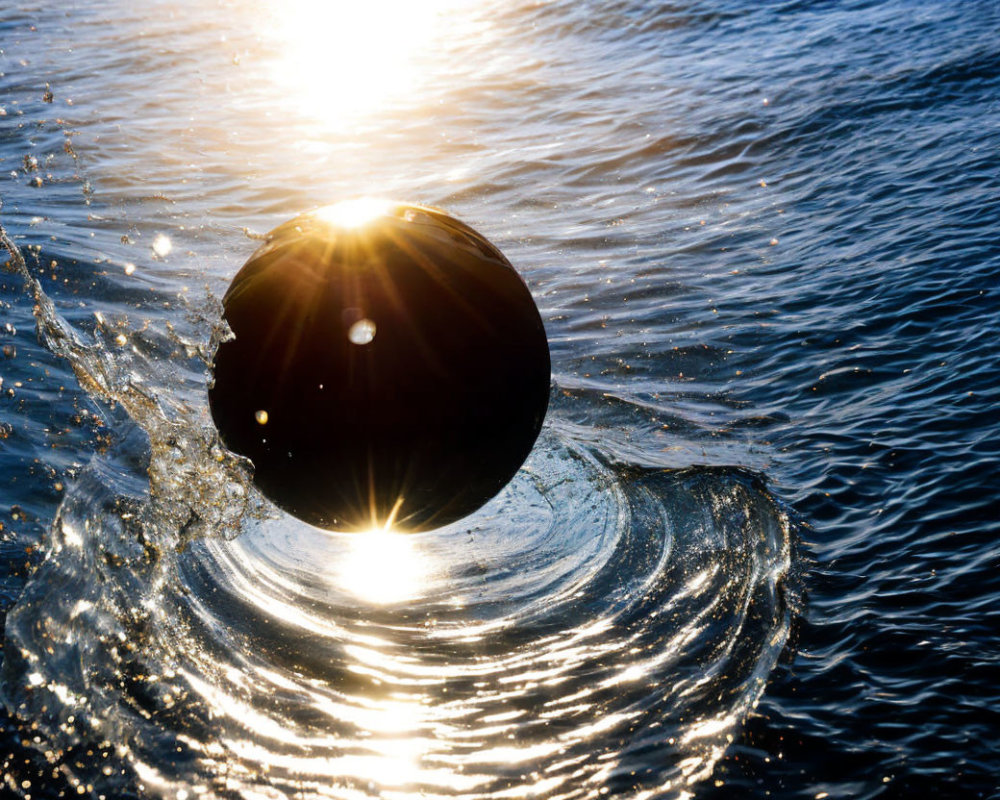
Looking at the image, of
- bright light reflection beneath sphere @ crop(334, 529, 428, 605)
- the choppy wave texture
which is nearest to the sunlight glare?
the choppy wave texture

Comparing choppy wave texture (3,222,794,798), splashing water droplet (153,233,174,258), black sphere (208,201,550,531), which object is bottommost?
choppy wave texture (3,222,794,798)

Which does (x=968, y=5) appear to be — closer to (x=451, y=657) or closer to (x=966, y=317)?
(x=966, y=317)

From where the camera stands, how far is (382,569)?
612cm

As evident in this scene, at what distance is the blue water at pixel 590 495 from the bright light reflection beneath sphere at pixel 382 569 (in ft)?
0.09

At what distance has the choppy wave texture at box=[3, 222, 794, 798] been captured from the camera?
15.3 ft

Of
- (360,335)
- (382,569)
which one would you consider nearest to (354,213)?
(360,335)

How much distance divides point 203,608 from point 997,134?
954 cm

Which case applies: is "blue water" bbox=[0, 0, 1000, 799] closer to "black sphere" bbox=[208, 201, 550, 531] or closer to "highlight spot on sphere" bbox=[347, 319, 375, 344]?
"black sphere" bbox=[208, 201, 550, 531]

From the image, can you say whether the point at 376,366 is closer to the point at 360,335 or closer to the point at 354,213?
the point at 360,335

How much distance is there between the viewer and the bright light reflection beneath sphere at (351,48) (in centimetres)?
1652

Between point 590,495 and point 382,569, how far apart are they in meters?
1.34

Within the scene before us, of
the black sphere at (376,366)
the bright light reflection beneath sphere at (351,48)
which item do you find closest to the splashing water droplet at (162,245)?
the bright light reflection beneath sphere at (351,48)

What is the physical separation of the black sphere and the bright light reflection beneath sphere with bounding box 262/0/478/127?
1049cm

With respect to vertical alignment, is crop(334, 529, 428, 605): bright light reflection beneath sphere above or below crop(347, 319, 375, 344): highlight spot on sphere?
below
